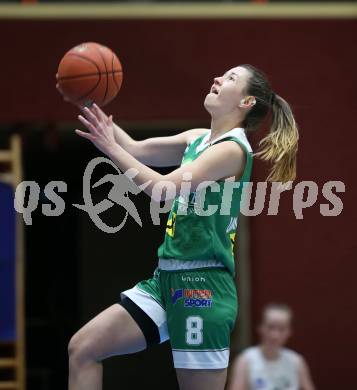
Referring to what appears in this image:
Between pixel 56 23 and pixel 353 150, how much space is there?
2.52 metres

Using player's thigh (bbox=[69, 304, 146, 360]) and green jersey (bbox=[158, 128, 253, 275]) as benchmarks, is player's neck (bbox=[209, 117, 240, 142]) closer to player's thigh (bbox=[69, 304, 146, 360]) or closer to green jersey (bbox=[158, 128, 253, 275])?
green jersey (bbox=[158, 128, 253, 275])

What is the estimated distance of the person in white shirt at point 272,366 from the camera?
6016 mm

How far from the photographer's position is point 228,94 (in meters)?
4.25

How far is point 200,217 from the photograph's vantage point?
4086 millimetres

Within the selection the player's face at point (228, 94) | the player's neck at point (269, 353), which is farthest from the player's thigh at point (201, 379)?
the player's neck at point (269, 353)

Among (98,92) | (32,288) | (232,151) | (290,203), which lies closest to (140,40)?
(290,203)

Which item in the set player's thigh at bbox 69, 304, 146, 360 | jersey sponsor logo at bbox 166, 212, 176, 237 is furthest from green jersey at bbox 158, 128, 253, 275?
player's thigh at bbox 69, 304, 146, 360

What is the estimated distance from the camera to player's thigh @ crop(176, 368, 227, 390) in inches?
159

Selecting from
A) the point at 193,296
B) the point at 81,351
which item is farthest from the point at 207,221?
the point at 81,351

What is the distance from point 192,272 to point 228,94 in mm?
791

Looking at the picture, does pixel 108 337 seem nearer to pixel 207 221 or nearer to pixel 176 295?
pixel 176 295

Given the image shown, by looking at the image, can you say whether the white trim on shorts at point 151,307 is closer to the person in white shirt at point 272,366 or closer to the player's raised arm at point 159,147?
the player's raised arm at point 159,147

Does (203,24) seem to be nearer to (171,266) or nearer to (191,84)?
(191,84)

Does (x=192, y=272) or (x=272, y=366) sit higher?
(x=192, y=272)
